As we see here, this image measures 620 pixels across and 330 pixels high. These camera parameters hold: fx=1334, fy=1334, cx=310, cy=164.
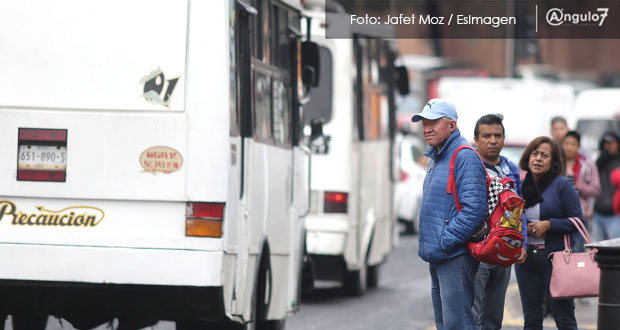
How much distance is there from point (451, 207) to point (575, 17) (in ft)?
22.8

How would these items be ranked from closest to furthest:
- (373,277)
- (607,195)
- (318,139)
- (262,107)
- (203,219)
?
(203,219) < (262,107) < (318,139) < (607,195) < (373,277)

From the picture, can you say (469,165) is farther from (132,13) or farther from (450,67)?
(450,67)

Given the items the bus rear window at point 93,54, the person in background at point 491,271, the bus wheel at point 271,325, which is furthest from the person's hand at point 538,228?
the bus rear window at point 93,54

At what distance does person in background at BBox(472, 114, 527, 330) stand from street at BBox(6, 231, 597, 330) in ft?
12.0

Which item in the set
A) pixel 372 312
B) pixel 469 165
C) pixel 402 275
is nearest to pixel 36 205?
pixel 469 165

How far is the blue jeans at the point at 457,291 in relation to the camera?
25.2 feet

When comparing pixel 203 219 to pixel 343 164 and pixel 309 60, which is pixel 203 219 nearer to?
pixel 309 60

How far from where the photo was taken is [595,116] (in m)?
28.9

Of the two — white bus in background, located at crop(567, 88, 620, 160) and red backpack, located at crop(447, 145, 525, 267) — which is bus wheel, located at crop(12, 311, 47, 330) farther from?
white bus in background, located at crop(567, 88, 620, 160)

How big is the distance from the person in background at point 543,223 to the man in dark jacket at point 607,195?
Answer: 19.7 ft

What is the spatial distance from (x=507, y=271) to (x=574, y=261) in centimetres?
55

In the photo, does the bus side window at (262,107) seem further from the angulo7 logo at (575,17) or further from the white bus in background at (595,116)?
the white bus in background at (595,116)

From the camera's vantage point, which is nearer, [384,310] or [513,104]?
[384,310]

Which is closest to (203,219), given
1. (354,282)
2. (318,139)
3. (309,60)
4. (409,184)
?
(309,60)
